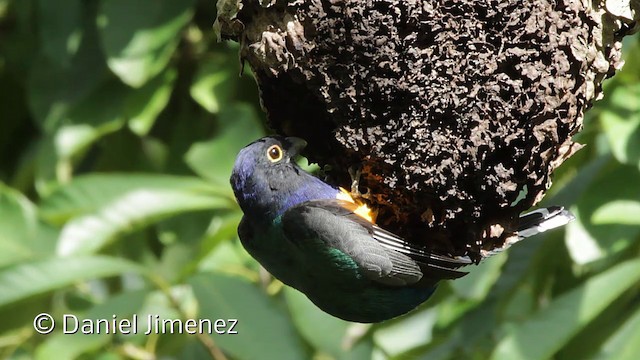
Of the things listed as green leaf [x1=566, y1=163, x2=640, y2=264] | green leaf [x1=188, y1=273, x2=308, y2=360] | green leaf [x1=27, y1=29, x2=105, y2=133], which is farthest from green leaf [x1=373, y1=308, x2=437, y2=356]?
green leaf [x1=27, y1=29, x2=105, y2=133]

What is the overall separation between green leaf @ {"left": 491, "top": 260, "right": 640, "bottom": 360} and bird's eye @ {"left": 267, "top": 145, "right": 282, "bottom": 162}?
133cm

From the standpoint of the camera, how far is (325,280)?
2.76m

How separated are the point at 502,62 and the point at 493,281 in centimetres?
196

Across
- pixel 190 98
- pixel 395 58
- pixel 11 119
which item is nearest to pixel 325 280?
pixel 395 58

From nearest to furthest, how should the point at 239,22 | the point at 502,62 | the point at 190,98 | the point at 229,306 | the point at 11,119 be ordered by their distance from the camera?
the point at 502,62, the point at 239,22, the point at 229,306, the point at 190,98, the point at 11,119

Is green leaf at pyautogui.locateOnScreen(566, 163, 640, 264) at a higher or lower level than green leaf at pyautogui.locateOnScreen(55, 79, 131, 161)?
higher

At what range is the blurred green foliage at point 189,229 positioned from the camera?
3969 millimetres

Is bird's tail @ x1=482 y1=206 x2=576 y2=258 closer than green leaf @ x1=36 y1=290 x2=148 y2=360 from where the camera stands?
Yes

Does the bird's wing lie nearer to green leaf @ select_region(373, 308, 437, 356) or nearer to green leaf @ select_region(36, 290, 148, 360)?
green leaf @ select_region(36, 290, 148, 360)

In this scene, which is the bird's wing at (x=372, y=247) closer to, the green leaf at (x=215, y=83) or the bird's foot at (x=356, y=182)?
the bird's foot at (x=356, y=182)

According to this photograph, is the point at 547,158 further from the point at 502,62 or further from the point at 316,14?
the point at 316,14

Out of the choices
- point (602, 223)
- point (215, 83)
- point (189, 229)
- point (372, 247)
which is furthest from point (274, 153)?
point (189, 229)

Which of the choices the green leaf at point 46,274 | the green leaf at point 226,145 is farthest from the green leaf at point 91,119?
the green leaf at point 46,274

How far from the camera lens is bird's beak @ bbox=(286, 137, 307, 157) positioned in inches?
109
